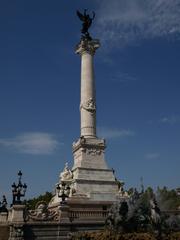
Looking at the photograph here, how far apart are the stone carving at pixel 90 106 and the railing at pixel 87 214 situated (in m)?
13.6

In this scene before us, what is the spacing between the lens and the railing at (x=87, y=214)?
29062 millimetres

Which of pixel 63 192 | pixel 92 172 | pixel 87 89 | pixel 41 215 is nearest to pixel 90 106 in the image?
pixel 87 89

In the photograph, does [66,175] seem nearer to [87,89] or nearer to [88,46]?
[87,89]

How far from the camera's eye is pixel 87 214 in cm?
2962

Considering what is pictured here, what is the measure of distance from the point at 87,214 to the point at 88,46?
20665mm

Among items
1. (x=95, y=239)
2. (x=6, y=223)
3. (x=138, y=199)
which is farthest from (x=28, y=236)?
(x=138, y=199)

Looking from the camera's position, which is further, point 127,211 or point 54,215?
point 54,215

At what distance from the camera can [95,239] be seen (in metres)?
22.6

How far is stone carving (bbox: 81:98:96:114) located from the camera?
40.6 metres

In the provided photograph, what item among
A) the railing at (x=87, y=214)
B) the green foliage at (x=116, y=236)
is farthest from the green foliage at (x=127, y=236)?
the railing at (x=87, y=214)

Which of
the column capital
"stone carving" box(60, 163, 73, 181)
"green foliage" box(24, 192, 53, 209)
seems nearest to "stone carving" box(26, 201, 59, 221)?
"stone carving" box(60, 163, 73, 181)

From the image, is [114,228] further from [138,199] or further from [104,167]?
[104,167]

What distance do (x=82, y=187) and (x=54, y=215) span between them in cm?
821

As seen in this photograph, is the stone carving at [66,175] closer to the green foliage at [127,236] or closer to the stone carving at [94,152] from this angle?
the stone carving at [94,152]
